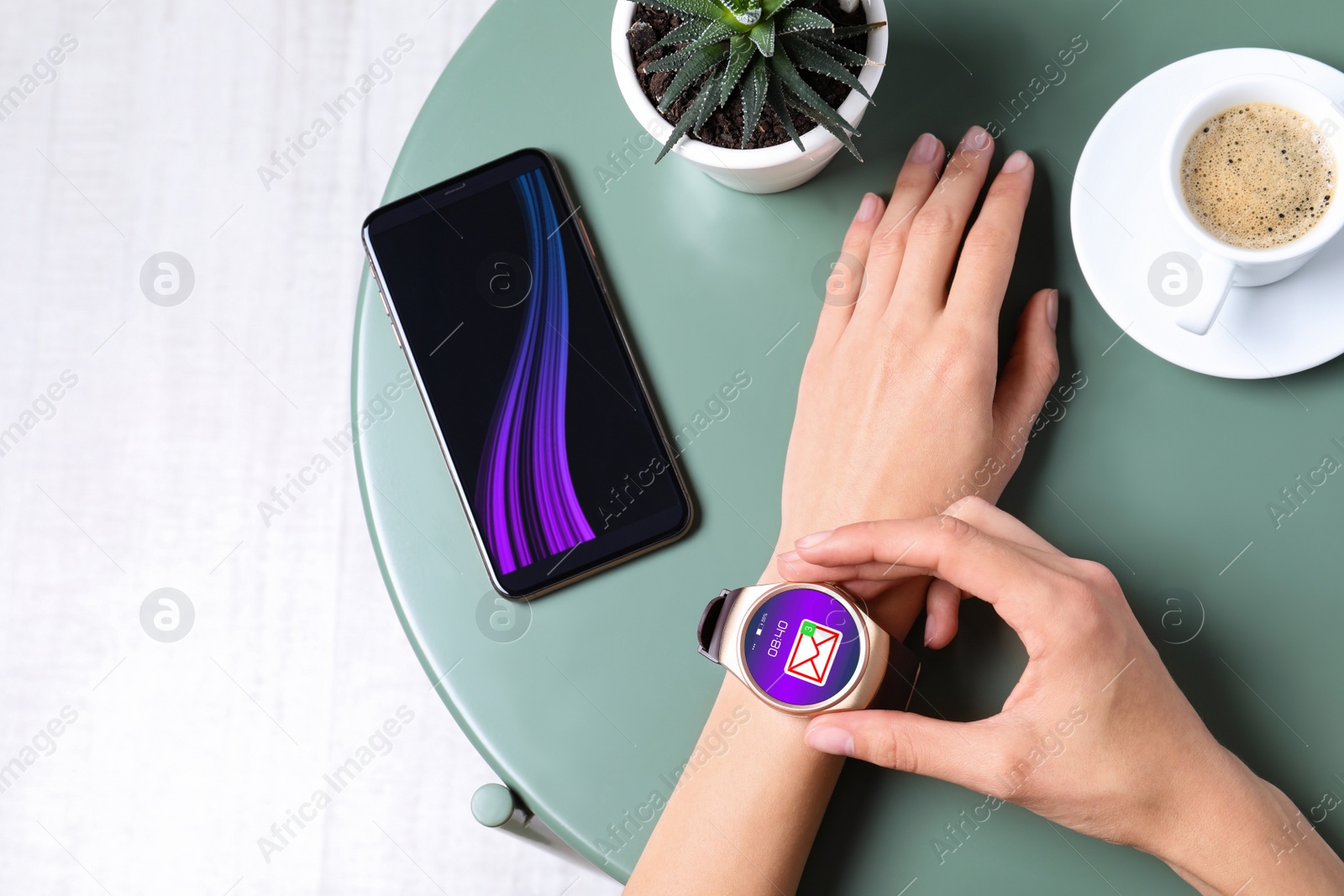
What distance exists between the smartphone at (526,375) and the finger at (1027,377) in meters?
0.30

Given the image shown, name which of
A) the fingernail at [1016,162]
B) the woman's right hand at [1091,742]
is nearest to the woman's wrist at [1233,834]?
the woman's right hand at [1091,742]

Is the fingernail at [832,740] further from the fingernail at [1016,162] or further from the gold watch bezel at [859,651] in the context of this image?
→ the fingernail at [1016,162]

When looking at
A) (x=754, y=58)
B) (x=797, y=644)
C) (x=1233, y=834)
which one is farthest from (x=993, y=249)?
(x=1233, y=834)

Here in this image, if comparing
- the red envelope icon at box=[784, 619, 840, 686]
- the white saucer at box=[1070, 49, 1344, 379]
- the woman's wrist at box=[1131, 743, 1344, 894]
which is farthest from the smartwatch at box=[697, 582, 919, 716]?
the white saucer at box=[1070, 49, 1344, 379]

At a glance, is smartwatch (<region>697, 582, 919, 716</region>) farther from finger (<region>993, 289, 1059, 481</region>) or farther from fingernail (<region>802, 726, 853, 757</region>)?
finger (<region>993, 289, 1059, 481</region>)

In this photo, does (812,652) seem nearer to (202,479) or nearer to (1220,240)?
(1220,240)

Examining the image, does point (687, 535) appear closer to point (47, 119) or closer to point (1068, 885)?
point (1068, 885)

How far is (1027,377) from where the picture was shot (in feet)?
2.66

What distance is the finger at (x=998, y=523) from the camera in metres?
0.76

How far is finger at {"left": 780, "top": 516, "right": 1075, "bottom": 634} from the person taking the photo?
710 millimetres

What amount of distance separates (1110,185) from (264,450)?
Answer: 4.47ft

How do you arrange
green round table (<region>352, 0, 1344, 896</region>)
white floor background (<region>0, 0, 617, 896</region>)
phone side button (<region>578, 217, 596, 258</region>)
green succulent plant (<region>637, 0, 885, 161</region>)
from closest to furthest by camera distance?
Result: green succulent plant (<region>637, 0, 885, 161</region>)
green round table (<region>352, 0, 1344, 896</region>)
phone side button (<region>578, 217, 596, 258</region>)
white floor background (<region>0, 0, 617, 896</region>)

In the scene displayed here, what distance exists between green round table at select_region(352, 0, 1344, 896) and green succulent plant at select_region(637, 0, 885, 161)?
0.57 feet

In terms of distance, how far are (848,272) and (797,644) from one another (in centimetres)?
35
